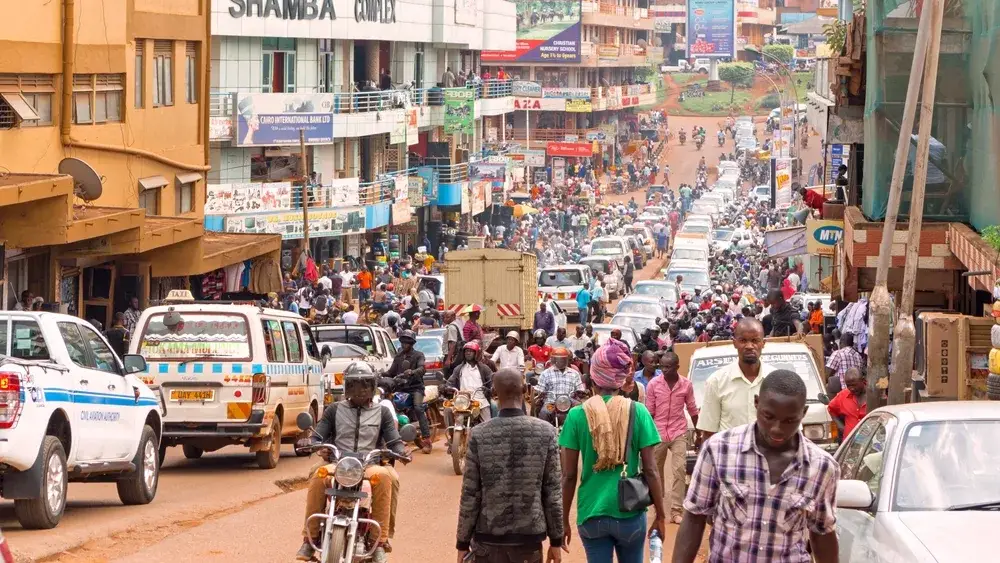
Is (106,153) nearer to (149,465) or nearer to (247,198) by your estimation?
(149,465)

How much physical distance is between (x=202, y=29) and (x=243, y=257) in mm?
5609

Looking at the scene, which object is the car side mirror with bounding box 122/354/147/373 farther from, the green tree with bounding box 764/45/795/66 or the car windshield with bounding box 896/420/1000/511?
the green tree with bounding box 764/45/795/66

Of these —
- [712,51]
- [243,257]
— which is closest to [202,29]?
[243,257]

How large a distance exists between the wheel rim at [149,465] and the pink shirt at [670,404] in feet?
14.5

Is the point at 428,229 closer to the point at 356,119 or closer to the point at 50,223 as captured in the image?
the point at 356,119

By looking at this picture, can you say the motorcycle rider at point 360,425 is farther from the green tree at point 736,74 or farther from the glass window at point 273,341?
the green tree at point 736,74

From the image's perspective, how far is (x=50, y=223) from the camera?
22375 mm

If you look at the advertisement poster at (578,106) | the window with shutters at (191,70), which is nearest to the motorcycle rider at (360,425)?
the window with shutters at (191,70)

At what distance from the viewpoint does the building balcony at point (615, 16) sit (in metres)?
100

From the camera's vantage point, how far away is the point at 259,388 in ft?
53.2

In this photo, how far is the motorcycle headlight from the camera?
45.5 ft

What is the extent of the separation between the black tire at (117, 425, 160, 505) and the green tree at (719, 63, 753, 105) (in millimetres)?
122336

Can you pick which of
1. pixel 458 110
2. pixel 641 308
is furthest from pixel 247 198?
pixel 458 110

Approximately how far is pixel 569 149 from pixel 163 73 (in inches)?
2356
